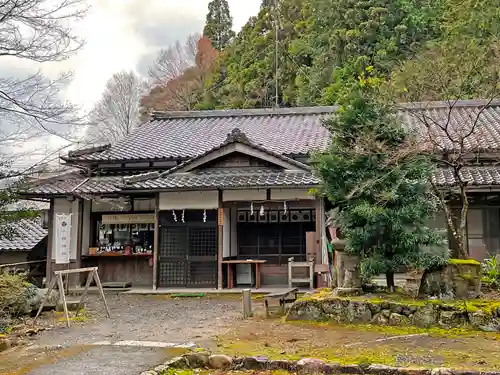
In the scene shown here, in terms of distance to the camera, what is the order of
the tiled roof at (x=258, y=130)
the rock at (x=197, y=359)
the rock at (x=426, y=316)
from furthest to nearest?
the tiled roof at (x=258, y=130), the rock at (x=426, y=316), the rock at (x=197, y=359)

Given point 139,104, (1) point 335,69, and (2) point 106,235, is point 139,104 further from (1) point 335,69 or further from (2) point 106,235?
(2) point 106,235

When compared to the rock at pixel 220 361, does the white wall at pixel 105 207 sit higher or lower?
higher

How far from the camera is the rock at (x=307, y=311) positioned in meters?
9.52

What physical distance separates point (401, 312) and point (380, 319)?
0.41 meters

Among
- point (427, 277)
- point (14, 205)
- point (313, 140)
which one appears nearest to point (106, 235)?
point (14, 205)

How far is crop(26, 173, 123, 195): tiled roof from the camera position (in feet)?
54.0

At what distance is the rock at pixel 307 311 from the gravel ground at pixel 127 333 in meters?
1.36

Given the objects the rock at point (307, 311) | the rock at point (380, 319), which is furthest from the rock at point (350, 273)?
the rock at point (380, 319)

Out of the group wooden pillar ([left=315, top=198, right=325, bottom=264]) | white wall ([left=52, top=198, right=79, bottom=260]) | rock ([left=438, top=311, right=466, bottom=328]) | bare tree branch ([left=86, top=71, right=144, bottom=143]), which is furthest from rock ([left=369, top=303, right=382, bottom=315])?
bare tree branch ([left=86, top=71, right=144, bottom=143])

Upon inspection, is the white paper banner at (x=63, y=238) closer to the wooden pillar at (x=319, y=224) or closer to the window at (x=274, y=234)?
the window at (x=274, y=234)

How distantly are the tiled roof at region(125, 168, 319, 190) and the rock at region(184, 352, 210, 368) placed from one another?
8288 millimetres

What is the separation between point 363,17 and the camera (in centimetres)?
3095

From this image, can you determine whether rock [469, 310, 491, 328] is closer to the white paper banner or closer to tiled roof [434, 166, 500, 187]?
tiled roof [434, 166, 500, 187]

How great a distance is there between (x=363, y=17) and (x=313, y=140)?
1540 centimetres
